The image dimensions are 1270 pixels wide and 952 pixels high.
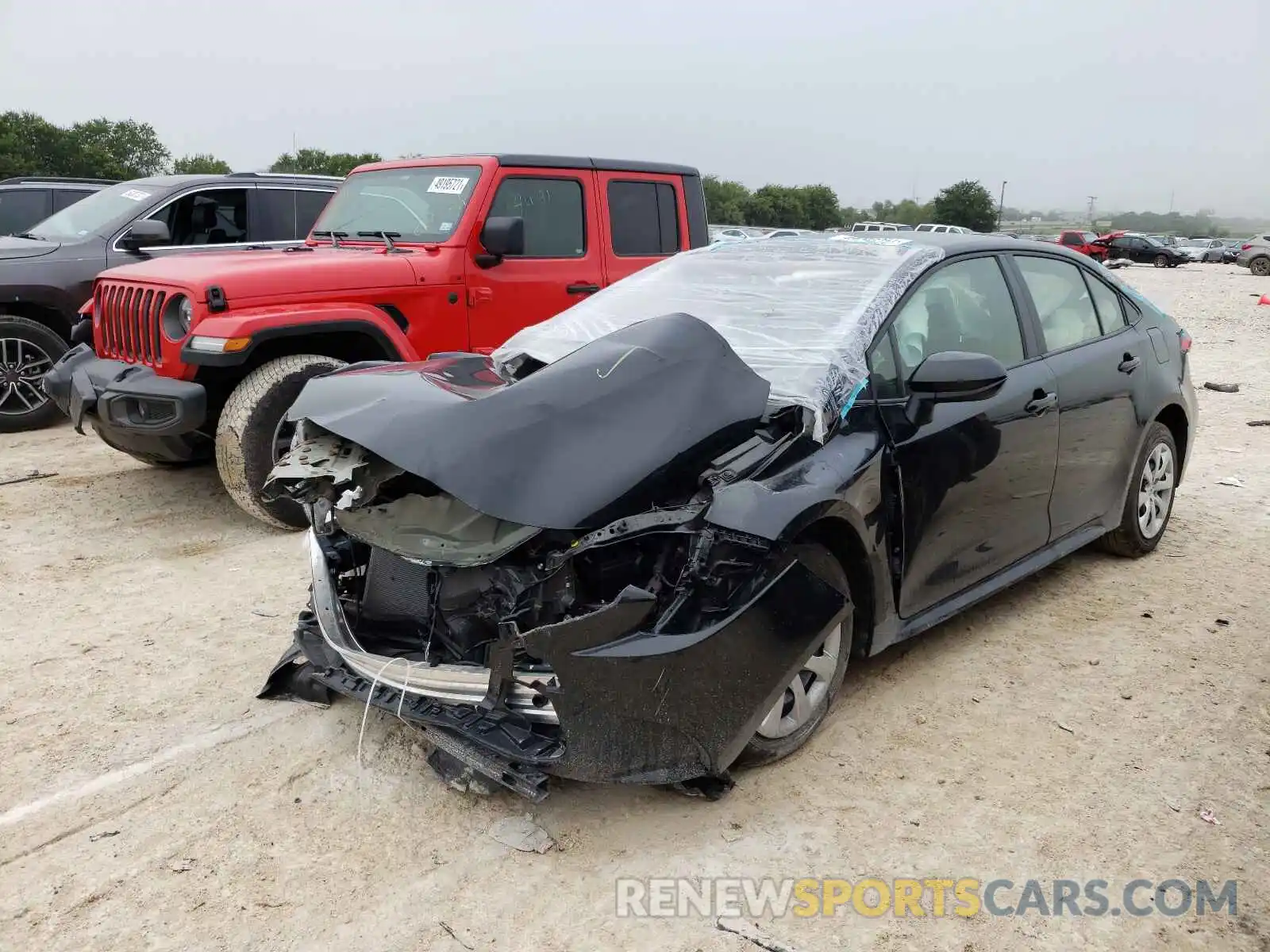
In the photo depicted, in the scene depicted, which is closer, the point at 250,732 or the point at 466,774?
the point at 466,774

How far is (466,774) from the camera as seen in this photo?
3.04 meters

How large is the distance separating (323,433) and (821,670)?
1.86 m

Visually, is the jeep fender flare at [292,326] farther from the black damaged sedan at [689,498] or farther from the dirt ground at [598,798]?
the black damaged sedan at [689,498]

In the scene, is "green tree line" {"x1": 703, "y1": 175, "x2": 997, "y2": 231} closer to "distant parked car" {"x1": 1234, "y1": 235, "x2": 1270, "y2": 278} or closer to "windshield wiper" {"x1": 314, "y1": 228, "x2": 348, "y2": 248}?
"distant parked car" {"x1": 1234, "y1": 235, "x2": 1270, "y2": 278}

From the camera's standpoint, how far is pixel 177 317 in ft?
17.8

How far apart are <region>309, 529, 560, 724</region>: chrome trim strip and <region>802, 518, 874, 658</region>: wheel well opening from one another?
998mm

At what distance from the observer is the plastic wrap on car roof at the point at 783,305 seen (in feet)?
11.0

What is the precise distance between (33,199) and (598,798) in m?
10.4

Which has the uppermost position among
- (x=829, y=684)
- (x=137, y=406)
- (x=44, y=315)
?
(x=44, y=315)

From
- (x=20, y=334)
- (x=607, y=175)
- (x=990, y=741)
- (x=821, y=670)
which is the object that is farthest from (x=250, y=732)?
(x=20, y=334)

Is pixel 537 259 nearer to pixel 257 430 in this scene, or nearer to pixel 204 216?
pixel 257 430

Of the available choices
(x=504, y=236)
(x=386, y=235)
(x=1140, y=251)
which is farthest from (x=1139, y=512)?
(x=1140, y=251)

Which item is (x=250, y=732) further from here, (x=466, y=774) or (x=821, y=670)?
(x=821, y=670)

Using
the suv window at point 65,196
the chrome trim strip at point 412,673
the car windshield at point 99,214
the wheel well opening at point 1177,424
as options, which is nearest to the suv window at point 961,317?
the wheel well opening at point 1177,424
